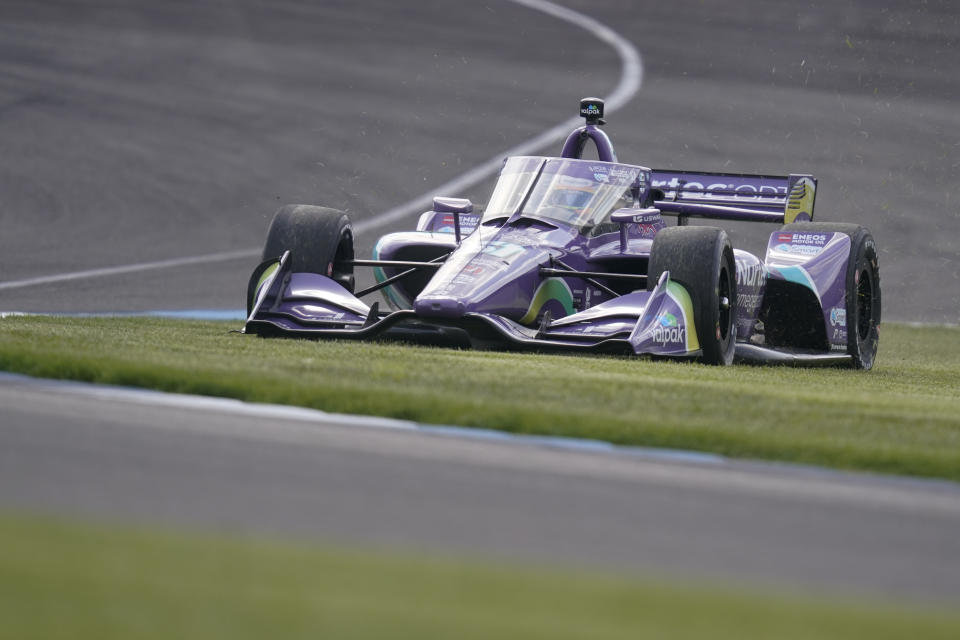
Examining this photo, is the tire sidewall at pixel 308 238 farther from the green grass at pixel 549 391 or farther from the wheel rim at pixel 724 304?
the wheel rim at pixel 724 304

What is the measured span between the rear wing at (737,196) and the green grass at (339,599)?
382 inches

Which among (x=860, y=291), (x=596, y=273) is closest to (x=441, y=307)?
(x=596, y=273)

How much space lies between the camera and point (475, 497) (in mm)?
5051

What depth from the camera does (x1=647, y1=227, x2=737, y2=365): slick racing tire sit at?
34.7ft

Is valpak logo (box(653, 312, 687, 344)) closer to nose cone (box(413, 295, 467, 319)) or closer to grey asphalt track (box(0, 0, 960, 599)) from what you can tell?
nose cone (box(413, 295, 467, 319))

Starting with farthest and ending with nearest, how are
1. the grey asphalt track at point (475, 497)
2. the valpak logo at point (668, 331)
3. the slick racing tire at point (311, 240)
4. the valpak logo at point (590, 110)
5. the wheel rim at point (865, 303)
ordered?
the wheel rim at point (865, 303)
the valpak logo at point (590, 110)
the slick racing tire at point (311, 240)
the valpak logo at point (668, 331)
the grey asphalt track at point (475, 497)

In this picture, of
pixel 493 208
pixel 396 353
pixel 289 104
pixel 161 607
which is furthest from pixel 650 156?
pixel 161 607

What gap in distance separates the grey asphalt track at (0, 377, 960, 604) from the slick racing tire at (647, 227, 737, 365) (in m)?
4.45

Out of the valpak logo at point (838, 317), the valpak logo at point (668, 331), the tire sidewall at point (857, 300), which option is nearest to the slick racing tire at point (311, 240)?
the valpak logo at point (668, 331)

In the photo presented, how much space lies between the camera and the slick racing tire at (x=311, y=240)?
38.9 ft

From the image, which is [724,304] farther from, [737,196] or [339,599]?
[339,599]

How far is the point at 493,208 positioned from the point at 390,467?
21.5 feet

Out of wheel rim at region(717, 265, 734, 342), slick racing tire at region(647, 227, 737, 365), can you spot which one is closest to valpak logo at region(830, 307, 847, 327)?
wheel rim at region(717, 265, 734, 342)

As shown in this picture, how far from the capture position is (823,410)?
7.73m
